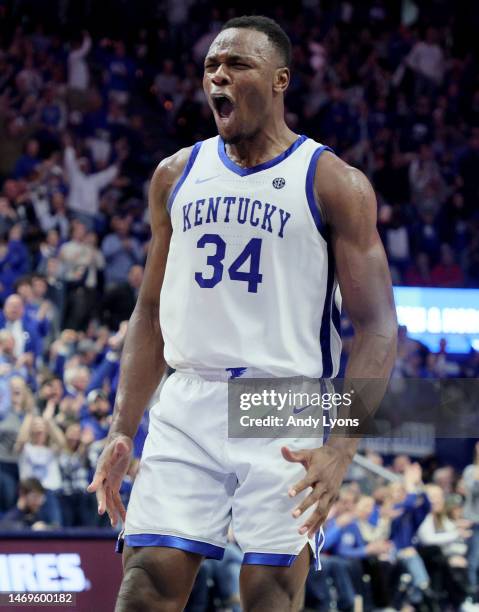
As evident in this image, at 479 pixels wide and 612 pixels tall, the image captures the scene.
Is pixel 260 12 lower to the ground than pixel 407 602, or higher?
higher

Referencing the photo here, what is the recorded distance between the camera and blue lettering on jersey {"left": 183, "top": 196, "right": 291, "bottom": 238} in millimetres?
3434

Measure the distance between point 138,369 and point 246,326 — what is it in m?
0.46

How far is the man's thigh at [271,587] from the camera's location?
3242mm

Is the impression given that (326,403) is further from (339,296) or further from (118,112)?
(118,112)

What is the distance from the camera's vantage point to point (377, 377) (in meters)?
3.32

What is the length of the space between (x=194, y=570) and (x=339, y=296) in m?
0.96

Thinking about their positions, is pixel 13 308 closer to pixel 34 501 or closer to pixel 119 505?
→ pixel 34 501

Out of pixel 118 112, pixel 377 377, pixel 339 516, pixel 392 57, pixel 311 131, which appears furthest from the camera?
Result: pixel 392 57

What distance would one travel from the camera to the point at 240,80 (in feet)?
11.3

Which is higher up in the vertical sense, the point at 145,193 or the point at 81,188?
the point at 145,193

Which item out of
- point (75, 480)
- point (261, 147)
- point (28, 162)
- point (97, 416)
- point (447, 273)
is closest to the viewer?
point (261, 147)

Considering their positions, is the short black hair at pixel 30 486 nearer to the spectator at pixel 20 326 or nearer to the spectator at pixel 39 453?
the spectator at pixel 39 453

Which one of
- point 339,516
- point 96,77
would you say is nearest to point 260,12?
point 96,77

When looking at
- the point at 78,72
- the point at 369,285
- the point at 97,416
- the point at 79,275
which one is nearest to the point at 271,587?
the point at 369,285
